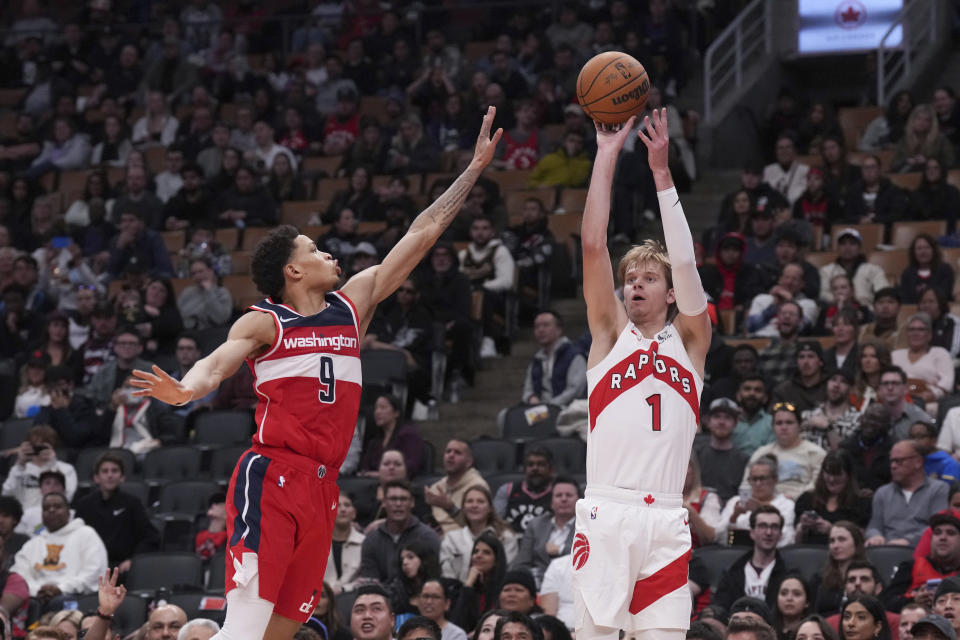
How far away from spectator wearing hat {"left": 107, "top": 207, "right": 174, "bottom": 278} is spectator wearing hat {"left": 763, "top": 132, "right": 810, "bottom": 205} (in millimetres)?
6384

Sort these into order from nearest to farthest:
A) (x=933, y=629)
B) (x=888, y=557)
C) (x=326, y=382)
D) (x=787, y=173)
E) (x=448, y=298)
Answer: (x=326, y=382) → (x=933, y=629) → (x=888, y=557) → (x=448, y=298) → (x=787, y=173)

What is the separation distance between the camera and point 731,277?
13.9 meters

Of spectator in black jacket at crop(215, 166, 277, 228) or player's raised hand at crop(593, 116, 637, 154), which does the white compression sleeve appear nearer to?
player's raised hand at crop(593, 116, 637, 154)

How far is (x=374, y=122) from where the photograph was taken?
691 inches

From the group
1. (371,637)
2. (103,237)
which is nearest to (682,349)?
(371,637)

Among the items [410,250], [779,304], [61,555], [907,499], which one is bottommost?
[61,555]

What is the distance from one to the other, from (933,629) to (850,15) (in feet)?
41.2

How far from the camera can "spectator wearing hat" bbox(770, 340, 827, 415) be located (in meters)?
11.7

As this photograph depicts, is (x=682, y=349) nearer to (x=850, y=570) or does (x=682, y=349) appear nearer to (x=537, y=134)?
(x=850, y=570)

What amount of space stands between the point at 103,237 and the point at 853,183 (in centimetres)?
808

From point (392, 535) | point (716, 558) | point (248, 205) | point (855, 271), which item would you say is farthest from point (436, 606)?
point (248, 205)

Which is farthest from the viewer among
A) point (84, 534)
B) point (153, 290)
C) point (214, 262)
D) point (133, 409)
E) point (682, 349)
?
point (214, 262)

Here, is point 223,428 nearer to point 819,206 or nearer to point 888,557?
point 888,557

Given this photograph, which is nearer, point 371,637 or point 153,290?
point 371,637
